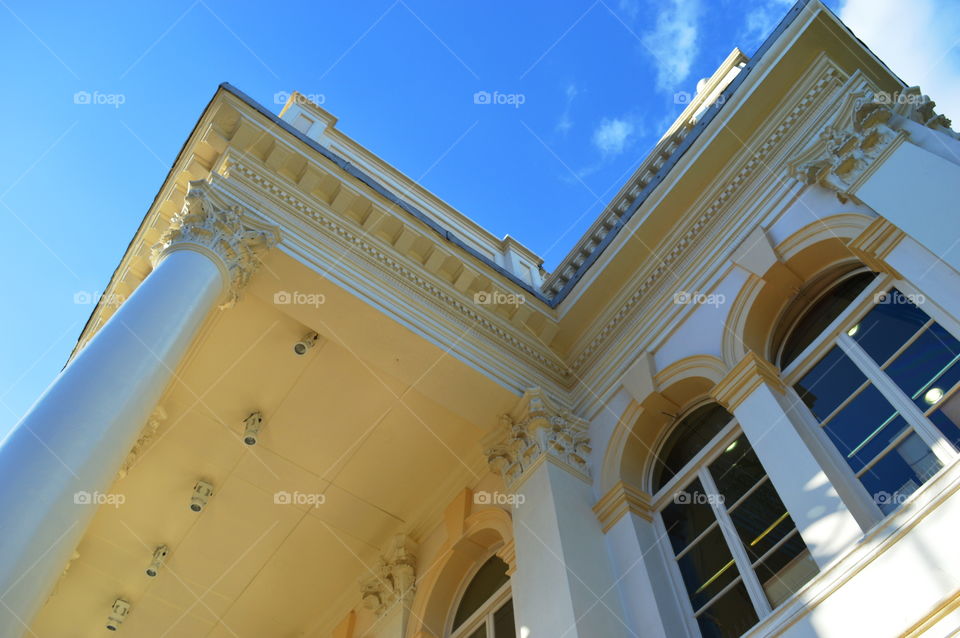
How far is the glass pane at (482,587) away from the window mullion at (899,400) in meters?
4.46

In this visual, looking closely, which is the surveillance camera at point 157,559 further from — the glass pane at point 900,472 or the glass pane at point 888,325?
the glass pane at point 888,325

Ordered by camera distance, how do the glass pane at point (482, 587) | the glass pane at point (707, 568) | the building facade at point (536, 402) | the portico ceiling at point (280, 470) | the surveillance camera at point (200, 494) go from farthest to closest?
1. the surveillance camera at point (200, 494)
2. the glass pane at point (482, 587)
3. the portico ceiling at point (280, 470)
4. the glass pane at point (707, 568)
5. the building facade at point (536, 402)

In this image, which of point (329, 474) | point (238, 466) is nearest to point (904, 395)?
point (329, 474)

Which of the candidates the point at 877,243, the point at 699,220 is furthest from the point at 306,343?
the point at 877,243

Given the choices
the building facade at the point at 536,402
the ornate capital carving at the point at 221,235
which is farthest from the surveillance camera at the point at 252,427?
the ornate capital carving at the point at 221,235

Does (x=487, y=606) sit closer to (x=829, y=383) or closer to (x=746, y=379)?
(x=746, y=379)

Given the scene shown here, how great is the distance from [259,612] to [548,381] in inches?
209

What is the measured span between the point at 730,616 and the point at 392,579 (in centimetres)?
486

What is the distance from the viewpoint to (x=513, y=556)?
7.93m

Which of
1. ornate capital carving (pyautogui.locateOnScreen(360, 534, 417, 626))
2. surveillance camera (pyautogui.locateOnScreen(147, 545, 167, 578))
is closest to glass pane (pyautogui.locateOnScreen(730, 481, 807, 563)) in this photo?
ornate capital carving (pyautogui.locateOnScreen(360, 534, 417, 626))

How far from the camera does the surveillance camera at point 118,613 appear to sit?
33.8ft

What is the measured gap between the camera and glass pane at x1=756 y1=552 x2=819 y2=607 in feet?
18.1

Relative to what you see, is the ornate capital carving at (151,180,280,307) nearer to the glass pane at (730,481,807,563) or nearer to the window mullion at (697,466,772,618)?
the window mullion at (697,466,772,618)

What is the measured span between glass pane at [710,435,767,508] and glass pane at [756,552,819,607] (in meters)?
0.75
